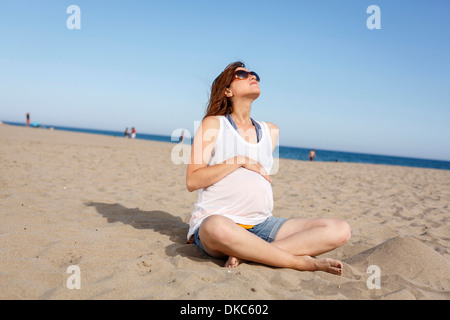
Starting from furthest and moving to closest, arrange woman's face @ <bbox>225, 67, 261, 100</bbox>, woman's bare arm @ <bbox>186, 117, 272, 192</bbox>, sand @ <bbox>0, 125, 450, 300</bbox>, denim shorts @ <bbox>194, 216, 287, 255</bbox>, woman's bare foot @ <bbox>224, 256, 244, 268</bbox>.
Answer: woman's face @ <bbox>225, 67, 261, 100</bbox> → denim shorts @ <bbox>194, 216, 287, 255</bbox> → woman's bare arm @ <bbox>186, 117, 272, 192</bbox> → woman's bare foot @ <bbox>224, 256, 244, 268</bbox> → sand @ <bbox>0, 125, 450, 300</bbox>

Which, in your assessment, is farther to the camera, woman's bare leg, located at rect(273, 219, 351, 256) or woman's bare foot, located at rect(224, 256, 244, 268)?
woman's bare leg, located at rect(273, 219, 351, 256)

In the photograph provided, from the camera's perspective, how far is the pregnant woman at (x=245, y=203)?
7.73ft

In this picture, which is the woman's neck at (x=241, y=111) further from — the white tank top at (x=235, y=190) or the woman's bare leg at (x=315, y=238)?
the woman's bare leg at (x=315, y=238)

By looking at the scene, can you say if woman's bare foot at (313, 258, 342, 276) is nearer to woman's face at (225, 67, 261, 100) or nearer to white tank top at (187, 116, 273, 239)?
white tank top at (187, 116, 273, 239)

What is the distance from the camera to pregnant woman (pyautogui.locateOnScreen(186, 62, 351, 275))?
7.73 ft

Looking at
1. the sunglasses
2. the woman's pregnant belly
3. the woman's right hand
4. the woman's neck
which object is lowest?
the woman's pregnant belly

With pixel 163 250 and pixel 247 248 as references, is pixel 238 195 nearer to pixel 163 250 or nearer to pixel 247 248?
pixel 247 248

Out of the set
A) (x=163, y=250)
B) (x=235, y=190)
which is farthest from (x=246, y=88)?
(x=163, y=250)

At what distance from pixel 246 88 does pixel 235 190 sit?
964 mm

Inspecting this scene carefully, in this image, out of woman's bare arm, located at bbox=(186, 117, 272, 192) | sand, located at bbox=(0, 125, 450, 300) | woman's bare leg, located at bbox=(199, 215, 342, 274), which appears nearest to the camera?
sand, located at bbox=(0, 125, 450, 300)

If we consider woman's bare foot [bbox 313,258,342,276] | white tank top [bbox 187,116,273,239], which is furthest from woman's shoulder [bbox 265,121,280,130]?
woman's bare foot [bbox 313,258,342,276]

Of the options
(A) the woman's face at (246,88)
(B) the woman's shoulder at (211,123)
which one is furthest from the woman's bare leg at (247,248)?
(A) the woman's face at (246,88)

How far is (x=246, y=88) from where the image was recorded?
9.43ft
